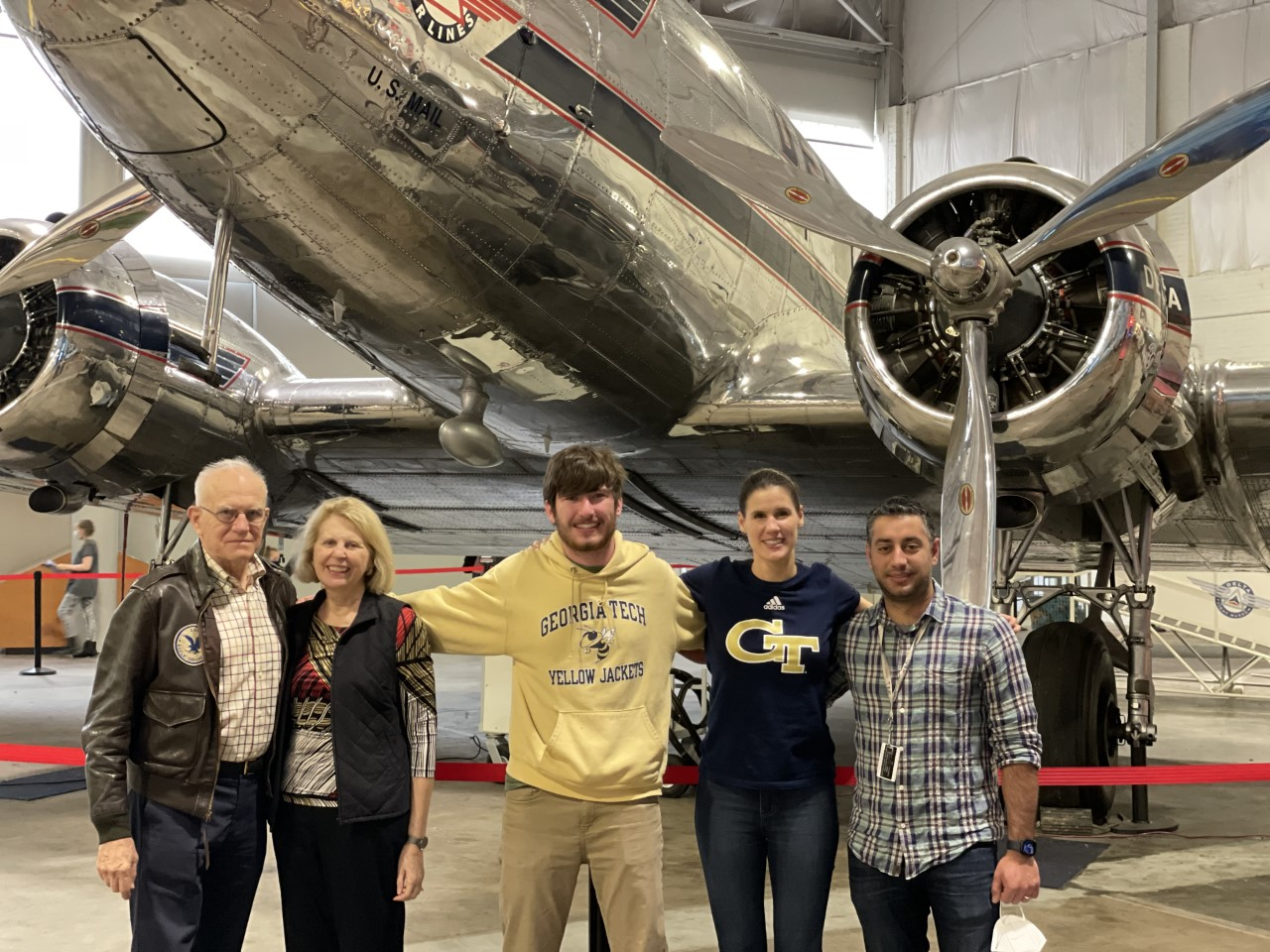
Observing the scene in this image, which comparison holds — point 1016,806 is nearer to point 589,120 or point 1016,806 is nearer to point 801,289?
point 589,120

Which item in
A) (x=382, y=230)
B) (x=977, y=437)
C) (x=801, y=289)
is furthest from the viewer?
(x=801, y=289)

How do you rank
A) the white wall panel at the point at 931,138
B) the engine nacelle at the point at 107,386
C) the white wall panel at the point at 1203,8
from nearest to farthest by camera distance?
the engine nacelle at the point at 107,386 → the white wall panel at the point at 1203,8 → the white wall panel at the point at 931,138

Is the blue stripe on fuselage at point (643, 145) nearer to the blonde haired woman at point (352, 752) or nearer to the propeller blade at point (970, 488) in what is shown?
the propeller blade at point (970, 488)

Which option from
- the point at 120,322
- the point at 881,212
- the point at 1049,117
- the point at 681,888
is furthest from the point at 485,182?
the point at 881,212

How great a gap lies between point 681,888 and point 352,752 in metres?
2.86

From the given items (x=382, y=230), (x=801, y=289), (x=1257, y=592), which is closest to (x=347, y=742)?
(x=382, y=230)

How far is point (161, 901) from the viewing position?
111 inches

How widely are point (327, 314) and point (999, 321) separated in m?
2.97

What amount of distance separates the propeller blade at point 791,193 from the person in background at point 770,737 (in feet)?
7.13

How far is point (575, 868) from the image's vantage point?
2.90m

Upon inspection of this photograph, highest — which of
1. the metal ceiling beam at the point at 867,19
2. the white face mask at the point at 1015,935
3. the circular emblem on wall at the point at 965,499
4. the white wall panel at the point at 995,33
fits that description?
the metal ceiling beam at the point at 867,19

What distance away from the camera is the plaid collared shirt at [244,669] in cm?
289

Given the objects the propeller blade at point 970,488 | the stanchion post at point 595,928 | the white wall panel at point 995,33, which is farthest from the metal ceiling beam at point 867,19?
the stanchion post at point 595,928

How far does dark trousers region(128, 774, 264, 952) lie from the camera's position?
2807mm
